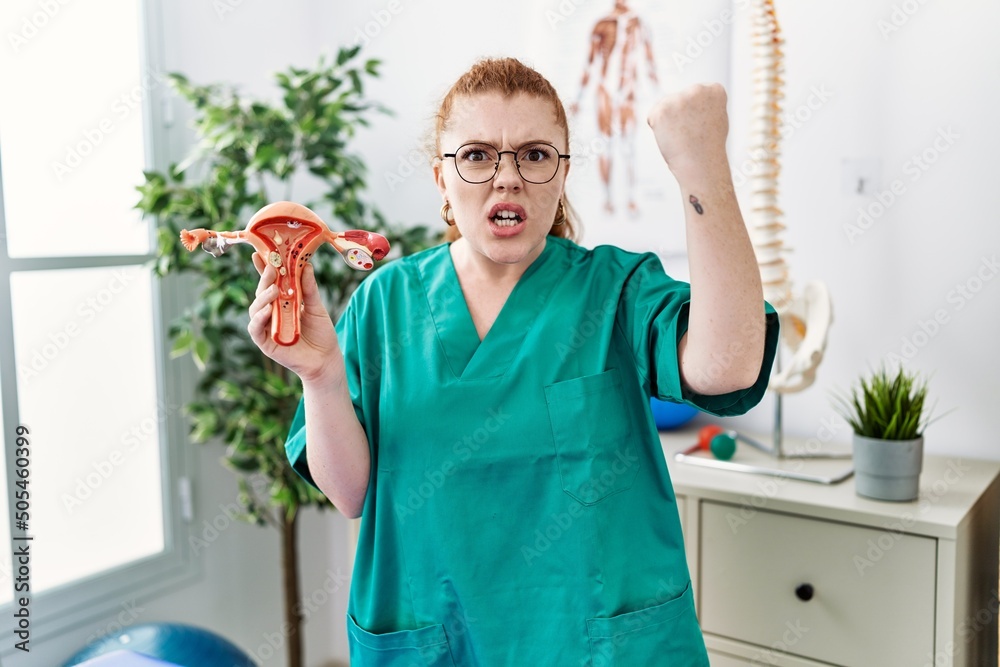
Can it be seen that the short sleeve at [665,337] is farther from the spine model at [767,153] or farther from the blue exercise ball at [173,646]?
the blue exercise ball at [173,646]

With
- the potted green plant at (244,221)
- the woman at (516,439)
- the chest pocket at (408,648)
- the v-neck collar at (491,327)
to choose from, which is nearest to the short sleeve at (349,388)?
the woman at (516,439)

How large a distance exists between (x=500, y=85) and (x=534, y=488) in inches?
19.0

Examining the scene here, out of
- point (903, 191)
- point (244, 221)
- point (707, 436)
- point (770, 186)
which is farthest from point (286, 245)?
point (903, 191)

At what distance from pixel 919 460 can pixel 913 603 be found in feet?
0.76

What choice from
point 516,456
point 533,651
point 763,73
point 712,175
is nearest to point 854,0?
point 763,73

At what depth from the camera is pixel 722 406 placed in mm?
985

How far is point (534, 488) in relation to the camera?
104 cm

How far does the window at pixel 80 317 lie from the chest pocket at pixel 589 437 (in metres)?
1.28

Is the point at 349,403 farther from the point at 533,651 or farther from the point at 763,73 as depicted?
the point at 763,73

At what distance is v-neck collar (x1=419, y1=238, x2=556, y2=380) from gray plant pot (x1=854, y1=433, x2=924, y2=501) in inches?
27.6

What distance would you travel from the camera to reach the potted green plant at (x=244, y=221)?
1.79 m

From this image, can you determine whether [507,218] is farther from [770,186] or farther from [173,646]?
[173,646]

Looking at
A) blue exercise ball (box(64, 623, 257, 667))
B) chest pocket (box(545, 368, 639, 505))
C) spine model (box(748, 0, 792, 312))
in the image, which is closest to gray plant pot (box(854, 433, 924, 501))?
spine model (box(748, 0, 792, 312))

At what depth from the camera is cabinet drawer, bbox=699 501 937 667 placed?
1.39m
